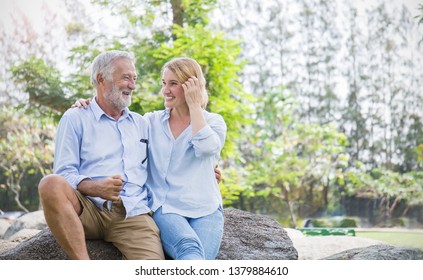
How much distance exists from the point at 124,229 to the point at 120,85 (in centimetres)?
49

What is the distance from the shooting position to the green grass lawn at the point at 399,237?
657 centimetres

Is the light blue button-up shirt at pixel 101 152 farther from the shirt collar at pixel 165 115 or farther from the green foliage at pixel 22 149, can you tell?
the green foliage at pixel 22 149

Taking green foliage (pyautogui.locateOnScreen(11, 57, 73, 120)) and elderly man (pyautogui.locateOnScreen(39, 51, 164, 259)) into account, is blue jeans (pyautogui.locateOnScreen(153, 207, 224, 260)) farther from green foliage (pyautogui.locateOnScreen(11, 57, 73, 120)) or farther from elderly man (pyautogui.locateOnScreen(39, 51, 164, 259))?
green foliage (pyautogui.locateOnScreen(11, 57, 73, 120))

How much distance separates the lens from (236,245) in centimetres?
267

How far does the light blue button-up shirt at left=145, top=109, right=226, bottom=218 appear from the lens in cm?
227

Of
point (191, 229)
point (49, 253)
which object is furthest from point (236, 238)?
Result: point (49, 253)

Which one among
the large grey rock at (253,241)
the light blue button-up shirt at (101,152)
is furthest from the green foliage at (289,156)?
the light blue button-up shirt at (101,152)

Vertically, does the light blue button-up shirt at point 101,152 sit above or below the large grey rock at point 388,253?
above

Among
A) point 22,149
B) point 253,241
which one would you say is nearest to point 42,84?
point 22,149

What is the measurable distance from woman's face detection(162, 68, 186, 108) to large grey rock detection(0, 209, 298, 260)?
541mm

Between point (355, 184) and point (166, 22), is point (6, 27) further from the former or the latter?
point (355, 184)

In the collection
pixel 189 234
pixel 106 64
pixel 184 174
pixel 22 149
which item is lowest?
pixel 22 149

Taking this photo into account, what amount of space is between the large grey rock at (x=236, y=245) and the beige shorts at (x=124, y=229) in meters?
0.09

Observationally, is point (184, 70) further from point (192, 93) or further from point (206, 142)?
point (206, 142)
